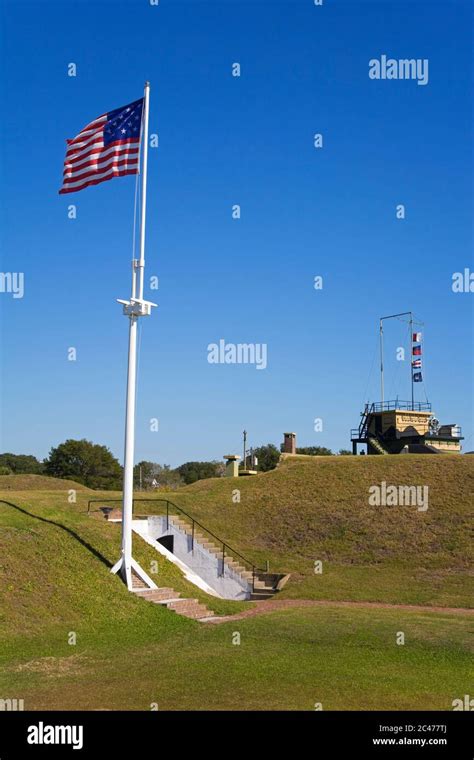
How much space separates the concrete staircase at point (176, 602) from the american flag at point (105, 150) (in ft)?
37.4

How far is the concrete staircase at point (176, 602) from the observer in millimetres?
20484

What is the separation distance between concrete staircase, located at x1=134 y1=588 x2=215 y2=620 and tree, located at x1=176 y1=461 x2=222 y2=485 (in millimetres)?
60718

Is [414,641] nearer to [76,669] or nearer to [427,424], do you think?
[76,669]

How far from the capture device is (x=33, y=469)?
8269cm

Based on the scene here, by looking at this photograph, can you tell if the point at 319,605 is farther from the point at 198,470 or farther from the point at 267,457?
the point at 198,470

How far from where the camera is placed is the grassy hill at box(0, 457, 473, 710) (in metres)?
12.6

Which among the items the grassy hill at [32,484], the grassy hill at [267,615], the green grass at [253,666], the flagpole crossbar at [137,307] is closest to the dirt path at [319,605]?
the grassy hill at [267,615]

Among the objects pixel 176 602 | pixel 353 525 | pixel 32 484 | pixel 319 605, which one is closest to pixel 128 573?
pixel 176 602

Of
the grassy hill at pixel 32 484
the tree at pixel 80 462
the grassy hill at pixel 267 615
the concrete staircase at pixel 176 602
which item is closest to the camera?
the grassy hill at pixel 267 615

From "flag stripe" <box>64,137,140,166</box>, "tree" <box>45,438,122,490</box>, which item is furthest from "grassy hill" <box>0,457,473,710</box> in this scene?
"tree" <box>45,438,122,490</box>

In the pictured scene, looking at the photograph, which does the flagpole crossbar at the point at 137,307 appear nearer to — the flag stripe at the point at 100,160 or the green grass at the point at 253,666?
the flag stripe at the point at 100,160

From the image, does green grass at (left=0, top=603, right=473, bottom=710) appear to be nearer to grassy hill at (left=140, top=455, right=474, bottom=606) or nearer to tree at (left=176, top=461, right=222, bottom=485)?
grassy hill at (left=140, top=455, right=474, bottom=606)

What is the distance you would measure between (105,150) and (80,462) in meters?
46.2
